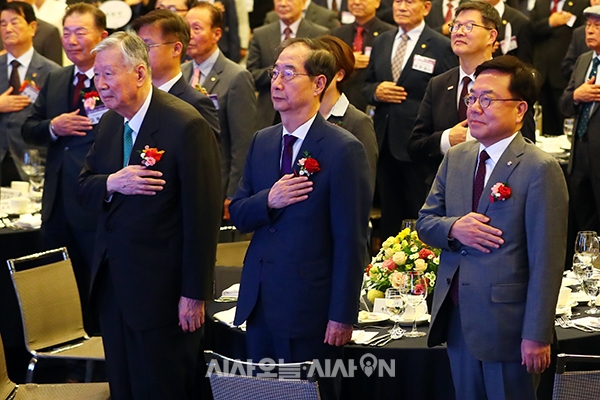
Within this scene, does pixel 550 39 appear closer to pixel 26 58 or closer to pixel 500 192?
pixel 26 58

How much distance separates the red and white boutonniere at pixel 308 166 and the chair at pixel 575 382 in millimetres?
1106

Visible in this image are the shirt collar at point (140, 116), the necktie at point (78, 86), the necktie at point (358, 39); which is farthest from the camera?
the necktie at point (358, 39)

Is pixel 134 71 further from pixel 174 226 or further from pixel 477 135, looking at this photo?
pixel 477 135

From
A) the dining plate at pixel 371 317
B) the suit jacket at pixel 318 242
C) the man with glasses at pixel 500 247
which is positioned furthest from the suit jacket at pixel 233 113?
the man with glasses at pixel 500 247

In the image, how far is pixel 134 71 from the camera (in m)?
4.07

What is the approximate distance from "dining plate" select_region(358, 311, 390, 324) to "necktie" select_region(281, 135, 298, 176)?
83cm

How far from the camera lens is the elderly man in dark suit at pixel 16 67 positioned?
7.31m

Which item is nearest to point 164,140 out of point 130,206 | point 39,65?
point 130,206

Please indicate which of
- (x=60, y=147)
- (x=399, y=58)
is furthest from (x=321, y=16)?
(x=60, y=147)

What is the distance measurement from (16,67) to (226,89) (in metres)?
1.81

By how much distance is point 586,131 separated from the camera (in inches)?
272

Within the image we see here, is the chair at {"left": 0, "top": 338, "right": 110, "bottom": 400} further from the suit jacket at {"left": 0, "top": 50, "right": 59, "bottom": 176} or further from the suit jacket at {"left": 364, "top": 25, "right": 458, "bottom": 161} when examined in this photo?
the suit jacket at {"left": 364, "top": 25, "right": 458, "bottom": 161}

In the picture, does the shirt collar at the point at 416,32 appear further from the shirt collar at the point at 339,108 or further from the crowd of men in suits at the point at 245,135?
the shirt collar at the point at 339,108

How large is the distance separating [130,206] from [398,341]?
1.21 meters
